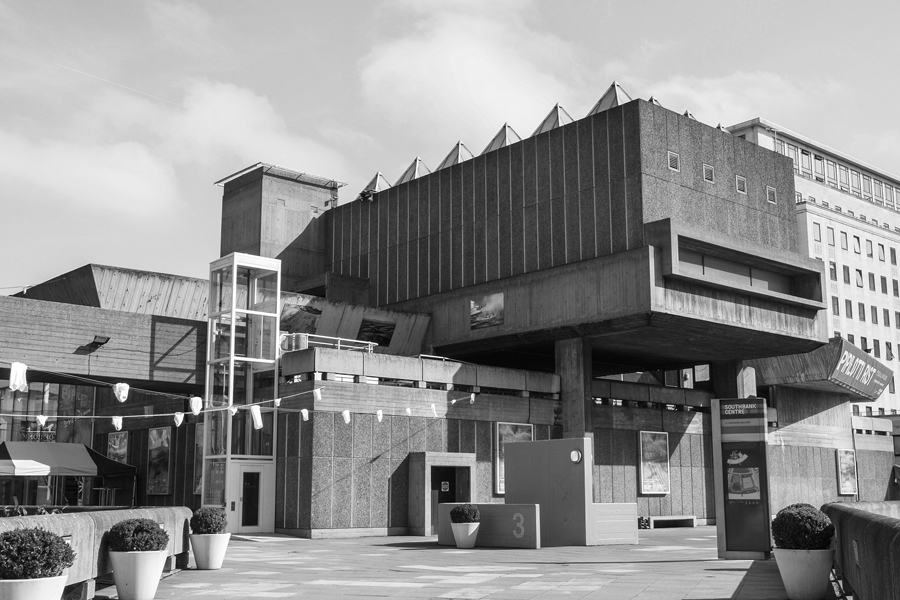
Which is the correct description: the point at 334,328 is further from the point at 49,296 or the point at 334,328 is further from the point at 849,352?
the point at 849,352

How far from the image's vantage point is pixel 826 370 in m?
55.5

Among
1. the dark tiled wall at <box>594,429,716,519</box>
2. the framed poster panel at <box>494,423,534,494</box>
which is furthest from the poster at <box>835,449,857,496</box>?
the framed poster panel at <box>494,423,534,494</box>

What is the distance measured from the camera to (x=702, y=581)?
18625 mm

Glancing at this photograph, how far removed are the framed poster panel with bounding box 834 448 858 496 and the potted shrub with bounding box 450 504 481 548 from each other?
39.3 metres

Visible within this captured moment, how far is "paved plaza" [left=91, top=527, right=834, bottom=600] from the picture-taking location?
16781mm

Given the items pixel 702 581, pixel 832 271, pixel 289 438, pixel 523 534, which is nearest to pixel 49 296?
pixel 289 438

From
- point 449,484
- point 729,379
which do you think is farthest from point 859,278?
point 449,484

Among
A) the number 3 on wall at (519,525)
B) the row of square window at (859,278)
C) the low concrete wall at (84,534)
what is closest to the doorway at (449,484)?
the number 3 on wall at (519,525)

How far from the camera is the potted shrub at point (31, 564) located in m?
11.7

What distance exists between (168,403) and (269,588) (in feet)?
89.8

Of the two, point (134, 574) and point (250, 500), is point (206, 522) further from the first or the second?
point (250, 500)

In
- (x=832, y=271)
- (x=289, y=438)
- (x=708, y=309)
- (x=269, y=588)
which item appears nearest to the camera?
(x=269, y=588)

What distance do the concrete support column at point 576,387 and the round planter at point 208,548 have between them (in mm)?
25417

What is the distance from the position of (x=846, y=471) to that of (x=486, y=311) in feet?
92.9
